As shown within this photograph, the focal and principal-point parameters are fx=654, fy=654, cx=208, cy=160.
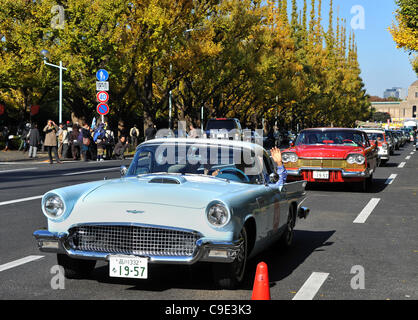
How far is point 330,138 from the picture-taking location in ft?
57.7

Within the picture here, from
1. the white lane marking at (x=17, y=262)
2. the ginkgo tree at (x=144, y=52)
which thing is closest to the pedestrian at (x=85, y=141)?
the ginkgo tree at (x=144, y=52)

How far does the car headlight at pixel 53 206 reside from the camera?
239 inches

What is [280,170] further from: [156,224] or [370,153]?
[370,153]

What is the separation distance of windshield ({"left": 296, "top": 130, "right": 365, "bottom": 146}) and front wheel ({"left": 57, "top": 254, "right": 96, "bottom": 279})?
11.8 metres

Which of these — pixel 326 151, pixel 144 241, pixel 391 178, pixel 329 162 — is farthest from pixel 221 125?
pixel 144 241

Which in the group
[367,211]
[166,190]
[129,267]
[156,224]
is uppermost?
[166,190]

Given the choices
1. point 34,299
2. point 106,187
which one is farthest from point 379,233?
point 34,299

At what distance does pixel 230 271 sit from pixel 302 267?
61.6 inches

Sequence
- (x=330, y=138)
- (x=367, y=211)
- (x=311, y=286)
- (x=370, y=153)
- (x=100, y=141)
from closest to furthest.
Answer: (x=311, y=286), (x=367, y=211), (x=330, y=138), (x=370, y=153), (x=100, y=141)

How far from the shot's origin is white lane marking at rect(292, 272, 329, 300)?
584cm

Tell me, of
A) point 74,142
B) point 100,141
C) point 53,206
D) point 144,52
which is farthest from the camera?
point 144,52

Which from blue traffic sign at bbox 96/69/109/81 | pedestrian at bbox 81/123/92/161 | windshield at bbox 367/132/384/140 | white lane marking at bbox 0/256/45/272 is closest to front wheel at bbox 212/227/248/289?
white lane marking at bbox 0/256/45/272

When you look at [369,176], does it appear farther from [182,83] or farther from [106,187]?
[182,83]

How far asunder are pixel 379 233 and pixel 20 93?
43499 mm
